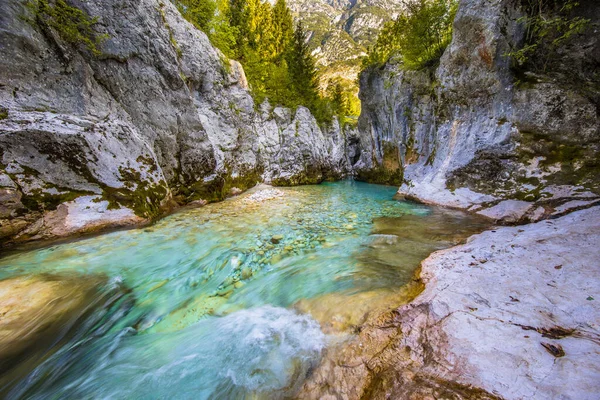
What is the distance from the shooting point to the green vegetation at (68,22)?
230 inches

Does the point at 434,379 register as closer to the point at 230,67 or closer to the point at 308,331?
the point at 308,331

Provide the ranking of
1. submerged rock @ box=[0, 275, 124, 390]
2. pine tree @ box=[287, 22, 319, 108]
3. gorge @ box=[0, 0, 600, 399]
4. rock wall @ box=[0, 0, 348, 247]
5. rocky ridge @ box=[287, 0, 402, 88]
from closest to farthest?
gorge @ box=[0, 0, 600, 399] < submerged rock @ box=[0, 275, 124, 390] < rock wall @ box=[0, 0, 348, 247] < pine tree @ box=[287, 22, 319, 108] < rocky ridge @ box=[287, 0, 402, 88]

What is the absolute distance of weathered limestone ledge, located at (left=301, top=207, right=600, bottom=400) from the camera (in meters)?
1.51

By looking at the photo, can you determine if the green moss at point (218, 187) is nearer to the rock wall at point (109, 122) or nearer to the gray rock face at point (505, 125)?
the rock wall at point (109, 122)

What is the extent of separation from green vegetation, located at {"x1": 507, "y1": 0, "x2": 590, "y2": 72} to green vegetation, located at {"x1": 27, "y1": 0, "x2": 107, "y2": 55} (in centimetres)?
1217

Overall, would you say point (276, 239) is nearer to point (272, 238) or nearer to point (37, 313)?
point (272, 238)

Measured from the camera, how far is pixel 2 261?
167 inches

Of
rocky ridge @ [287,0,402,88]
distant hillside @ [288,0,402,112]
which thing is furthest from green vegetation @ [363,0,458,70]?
rocky ridge @ [287,0,402,88]

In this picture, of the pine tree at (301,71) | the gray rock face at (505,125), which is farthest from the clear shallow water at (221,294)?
the pine tree at (301,71)

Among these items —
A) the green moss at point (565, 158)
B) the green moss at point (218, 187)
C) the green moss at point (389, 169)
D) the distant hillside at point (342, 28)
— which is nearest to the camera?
the green moss at point (565, 158)

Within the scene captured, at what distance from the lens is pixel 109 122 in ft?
21.9

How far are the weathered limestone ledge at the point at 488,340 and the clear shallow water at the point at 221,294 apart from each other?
17.7 inches

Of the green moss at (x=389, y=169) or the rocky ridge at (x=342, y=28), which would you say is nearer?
the green moss at (x=389, y=169)

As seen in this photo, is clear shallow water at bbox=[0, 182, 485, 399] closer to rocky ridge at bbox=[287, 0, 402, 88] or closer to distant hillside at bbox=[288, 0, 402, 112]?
distant hillside at bbox=[288, 0, 402, 112]
